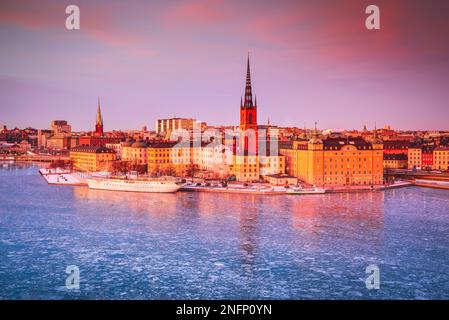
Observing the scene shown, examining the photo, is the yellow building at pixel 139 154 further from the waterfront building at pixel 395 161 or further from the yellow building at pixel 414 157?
the yellow building at pixel 414 157

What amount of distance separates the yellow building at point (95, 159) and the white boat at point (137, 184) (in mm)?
3760

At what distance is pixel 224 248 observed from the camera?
525 centimetres

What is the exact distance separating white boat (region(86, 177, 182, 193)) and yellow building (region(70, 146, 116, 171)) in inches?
148

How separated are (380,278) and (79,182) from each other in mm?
9523

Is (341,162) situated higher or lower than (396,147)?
lower

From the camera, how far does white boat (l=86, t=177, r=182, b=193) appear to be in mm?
10945

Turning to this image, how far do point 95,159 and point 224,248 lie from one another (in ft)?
38.2

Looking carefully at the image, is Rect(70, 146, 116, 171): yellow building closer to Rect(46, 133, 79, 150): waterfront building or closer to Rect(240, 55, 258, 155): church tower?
Rect(240, 55, 258, 155): church tower

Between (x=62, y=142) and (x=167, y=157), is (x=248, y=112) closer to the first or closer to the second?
(x=167, y=157)

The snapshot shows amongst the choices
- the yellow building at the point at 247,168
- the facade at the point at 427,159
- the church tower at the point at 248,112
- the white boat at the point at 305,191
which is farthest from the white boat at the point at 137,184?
the facade at the point at 427,159

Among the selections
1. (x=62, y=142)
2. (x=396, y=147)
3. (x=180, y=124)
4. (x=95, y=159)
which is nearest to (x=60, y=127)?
(x=62, y=142)
